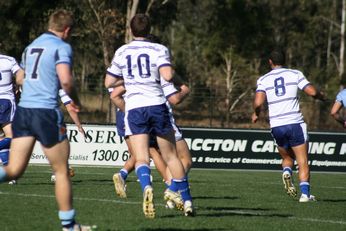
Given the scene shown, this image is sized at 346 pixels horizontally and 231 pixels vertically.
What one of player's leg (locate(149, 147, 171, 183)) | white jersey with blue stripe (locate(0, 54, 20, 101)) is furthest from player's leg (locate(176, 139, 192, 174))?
white jersey with blue stripe (locate(0, 54, 20, 101))

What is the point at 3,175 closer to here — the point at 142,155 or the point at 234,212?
the point at 142,155

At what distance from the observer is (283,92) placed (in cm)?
1354

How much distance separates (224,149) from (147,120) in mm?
14705

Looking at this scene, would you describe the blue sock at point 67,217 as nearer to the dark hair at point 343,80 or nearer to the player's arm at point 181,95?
the player's arm at point 181,95

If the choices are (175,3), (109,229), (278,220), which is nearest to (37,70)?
(109,229)

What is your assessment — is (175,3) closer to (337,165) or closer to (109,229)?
(337,165)

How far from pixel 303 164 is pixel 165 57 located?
418 cm

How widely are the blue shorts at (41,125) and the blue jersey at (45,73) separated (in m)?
0.06

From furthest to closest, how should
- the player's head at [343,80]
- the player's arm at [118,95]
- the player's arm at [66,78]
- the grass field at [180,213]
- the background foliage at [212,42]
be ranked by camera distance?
the player's head at [343,80]
the background foliage at [212,42]
the player's arm at [118,95]
the grass field at [180,213]
the player's arm at [66,78]

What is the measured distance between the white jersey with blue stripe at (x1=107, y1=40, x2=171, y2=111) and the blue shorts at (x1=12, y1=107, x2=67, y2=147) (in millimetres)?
1818

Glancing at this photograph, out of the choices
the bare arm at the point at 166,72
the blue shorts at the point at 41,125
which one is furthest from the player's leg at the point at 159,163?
the blue shorts at the point at 41,125

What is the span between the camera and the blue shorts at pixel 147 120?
10242mm

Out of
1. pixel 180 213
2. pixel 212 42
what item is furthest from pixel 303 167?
pixel 212 42

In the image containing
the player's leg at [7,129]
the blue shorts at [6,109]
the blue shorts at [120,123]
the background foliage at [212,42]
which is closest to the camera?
the blue shorts at [120,123]
